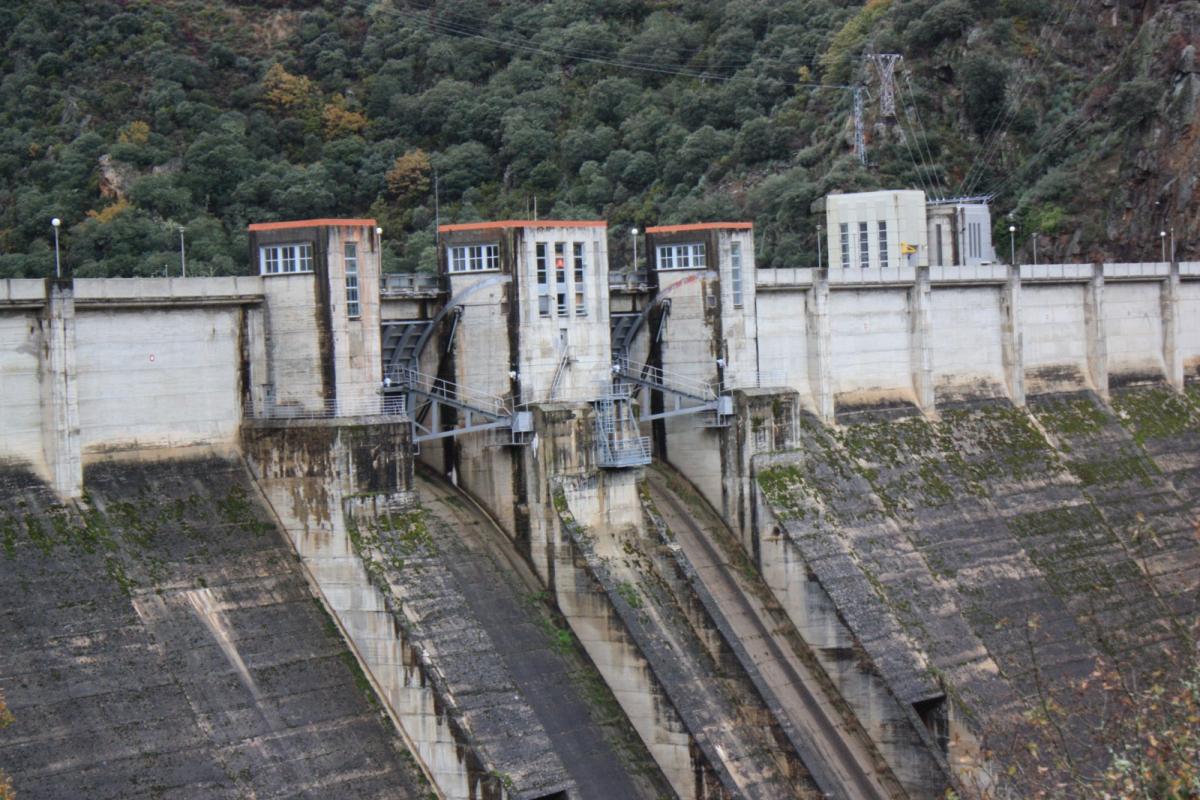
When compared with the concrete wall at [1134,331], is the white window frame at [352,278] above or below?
above

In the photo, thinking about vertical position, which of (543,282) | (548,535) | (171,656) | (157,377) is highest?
(543,282)

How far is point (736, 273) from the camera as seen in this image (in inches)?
1791

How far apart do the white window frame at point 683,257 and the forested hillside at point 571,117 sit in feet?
92.4

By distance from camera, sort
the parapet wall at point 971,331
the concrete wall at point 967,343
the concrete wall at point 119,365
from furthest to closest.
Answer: the concrete wall at point 967,343
the parapet wall at point 971,331
the concrete wall at point 119,365

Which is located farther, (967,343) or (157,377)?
(967,343)

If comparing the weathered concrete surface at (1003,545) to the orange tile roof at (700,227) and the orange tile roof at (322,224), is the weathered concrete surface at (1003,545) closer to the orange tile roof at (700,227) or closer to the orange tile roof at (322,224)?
the orange tile roof at (700,227)

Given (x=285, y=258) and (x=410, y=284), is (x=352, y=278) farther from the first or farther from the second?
(x=410, y=284)

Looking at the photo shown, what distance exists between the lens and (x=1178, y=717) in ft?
90.5

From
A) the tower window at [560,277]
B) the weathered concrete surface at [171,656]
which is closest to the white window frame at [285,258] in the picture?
the weathered concrete surface at [171,656]

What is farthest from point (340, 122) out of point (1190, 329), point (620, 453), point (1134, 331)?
point (620, 453)

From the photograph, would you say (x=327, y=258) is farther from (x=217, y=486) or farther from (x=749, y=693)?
(x=749, y=693)

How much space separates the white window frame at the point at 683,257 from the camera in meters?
45.3

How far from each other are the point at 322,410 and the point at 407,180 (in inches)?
2176

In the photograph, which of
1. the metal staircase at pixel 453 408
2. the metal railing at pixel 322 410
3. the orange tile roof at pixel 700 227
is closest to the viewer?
the metal railing at pixel 322 410
